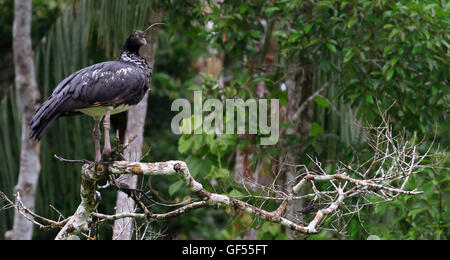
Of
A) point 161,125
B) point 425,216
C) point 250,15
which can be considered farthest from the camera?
point 161,125

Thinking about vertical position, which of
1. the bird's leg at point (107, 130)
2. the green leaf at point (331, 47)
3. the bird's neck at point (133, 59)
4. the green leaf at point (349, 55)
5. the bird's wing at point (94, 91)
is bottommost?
the bird's leg at point (107, 130)

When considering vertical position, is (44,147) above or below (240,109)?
below

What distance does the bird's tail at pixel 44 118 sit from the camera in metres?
4.10

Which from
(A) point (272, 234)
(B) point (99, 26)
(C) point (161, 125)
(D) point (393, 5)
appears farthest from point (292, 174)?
(C) point (161, 125)

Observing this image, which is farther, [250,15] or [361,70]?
[250,15]

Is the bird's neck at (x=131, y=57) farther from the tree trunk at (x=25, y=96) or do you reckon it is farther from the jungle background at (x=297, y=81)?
the tree trunk at (x=25, y=96)

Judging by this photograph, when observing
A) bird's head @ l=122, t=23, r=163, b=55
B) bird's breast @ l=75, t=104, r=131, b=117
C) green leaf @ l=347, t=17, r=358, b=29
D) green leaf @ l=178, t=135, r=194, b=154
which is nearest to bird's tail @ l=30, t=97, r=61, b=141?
bird's breast @ l=75, t=104, r=131, b=117

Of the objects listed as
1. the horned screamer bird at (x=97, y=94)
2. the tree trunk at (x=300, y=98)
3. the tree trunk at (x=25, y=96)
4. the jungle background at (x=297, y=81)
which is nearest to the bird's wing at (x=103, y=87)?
the horned screamer bird at (x=97, y=94)

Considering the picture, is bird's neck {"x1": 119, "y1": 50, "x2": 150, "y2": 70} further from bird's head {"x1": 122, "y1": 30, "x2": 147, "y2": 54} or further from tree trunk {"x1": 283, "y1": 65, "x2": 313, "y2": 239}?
tree trunk {"x1": 283, "y1": 65, "x2": 313, "y2": 239}

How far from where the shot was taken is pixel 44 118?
13.6 feet

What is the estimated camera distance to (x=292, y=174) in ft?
22.0

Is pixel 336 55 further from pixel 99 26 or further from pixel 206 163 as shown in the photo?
pixel 99 26

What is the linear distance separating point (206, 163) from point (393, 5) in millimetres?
2257

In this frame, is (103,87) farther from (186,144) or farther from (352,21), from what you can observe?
(352,21)
